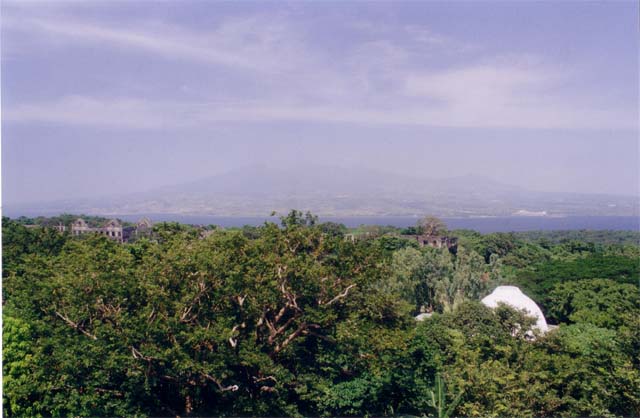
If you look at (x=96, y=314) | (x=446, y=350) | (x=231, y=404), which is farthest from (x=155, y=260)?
(x=446, y=350)

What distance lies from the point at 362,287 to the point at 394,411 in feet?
6.57

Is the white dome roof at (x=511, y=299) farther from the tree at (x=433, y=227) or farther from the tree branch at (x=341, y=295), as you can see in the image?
the tree at (x=433, y=227)

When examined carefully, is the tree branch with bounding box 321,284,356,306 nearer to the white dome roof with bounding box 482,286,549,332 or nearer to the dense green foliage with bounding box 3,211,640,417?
the dense green foliage with bounding box 3,211,640,417

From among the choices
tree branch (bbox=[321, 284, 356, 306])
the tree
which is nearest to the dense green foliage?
tree branch (bbox=[321, 284, 356, 306])

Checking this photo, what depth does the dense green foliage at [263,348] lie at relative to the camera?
277 inches

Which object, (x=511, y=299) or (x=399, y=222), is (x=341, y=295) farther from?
(x=399, y=222)

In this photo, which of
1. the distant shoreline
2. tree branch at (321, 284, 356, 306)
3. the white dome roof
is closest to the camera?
tree branch at (321, 284, 356, 306)

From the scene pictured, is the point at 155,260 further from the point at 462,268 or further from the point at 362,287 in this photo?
the point at 462,268

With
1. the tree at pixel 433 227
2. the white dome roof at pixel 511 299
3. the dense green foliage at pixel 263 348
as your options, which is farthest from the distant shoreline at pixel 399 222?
the tree at pixel 433 227

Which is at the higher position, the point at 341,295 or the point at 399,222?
the point at 341,295

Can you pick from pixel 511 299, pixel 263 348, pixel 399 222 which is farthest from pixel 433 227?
pixel 399 222

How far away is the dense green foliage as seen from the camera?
703cm

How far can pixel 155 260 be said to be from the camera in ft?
25.4

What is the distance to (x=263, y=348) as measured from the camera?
777 cm
